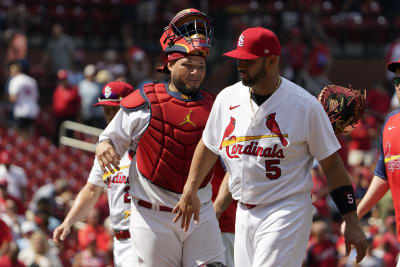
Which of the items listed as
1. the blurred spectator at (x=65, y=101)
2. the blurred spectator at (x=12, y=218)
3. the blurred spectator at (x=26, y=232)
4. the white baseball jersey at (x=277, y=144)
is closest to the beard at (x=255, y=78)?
the white baseball jersey at (x=277, y=144)

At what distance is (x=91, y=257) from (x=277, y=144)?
567cm

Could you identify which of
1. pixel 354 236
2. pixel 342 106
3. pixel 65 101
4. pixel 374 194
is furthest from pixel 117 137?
pixel 65 101

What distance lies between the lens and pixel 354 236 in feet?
A: 16.5

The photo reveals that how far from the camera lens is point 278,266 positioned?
5.08 meters

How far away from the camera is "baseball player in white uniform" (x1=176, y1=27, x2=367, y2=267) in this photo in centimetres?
511

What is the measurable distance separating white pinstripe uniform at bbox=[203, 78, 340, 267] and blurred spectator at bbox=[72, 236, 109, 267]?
5.28 meters

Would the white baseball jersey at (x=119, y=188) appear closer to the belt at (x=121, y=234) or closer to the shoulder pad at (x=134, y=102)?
the belt at (x=121, y=234)

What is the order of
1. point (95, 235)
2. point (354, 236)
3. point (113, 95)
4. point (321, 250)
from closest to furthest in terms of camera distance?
point (354, 236), point (113, 95), point (321, 250), point (95, 235)

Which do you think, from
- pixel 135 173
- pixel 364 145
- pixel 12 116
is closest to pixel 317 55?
pixel 364 145

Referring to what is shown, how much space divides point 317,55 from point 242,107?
1259 centimetres

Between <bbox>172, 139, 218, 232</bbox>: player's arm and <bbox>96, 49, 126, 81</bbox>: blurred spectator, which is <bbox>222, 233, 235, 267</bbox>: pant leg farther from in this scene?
<bbox>96, 49, 126, 81</bbox>: blurred spectator

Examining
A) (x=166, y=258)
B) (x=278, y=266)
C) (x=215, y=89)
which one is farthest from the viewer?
(x=215, y=89)

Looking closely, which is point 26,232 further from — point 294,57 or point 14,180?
point 294,57

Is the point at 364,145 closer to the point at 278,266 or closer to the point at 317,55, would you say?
the point at 317,55
